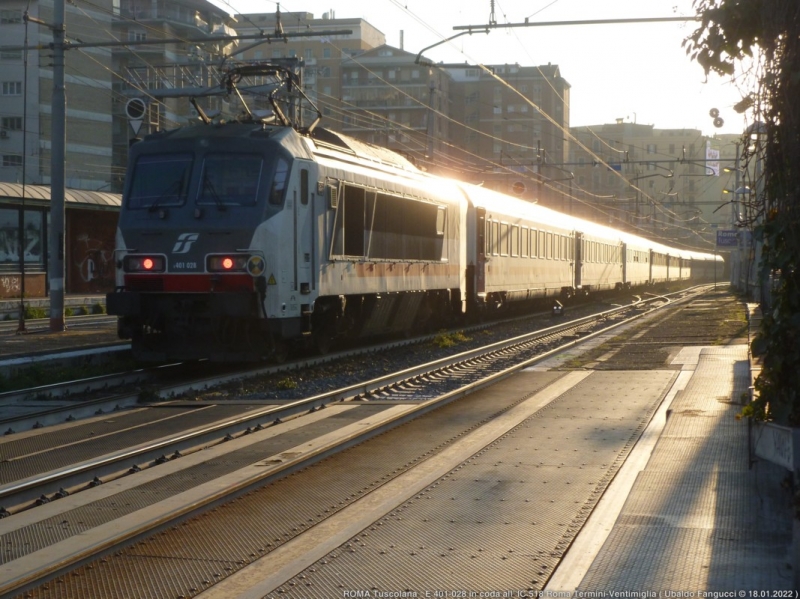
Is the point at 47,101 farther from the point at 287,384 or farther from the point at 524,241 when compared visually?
the point at 287,384

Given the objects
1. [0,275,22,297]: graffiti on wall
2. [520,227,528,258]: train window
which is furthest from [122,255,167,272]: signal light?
[0,275,22,297]: graffiti on wall

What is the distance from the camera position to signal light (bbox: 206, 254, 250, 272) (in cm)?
1339

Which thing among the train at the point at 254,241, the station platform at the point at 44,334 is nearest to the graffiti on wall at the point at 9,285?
the station platform at the point at 44,334

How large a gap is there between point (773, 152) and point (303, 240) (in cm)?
958

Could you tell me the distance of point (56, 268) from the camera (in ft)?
69.8

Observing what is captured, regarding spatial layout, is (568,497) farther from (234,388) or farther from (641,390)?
(234,388)

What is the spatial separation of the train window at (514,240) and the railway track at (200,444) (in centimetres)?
1365

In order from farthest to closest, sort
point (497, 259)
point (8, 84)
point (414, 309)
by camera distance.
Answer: point (8, 84)
point (497, 259)
point (414, 309)

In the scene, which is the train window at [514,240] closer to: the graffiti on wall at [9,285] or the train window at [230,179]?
the train window at [230,179]

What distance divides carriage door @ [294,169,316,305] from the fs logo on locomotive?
4.53 ft

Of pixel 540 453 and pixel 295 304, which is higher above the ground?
pixel 295 304

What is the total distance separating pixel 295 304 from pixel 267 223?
125cm

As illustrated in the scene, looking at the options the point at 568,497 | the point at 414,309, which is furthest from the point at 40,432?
the point at 414,309

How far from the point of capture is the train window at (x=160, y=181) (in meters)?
14.1
